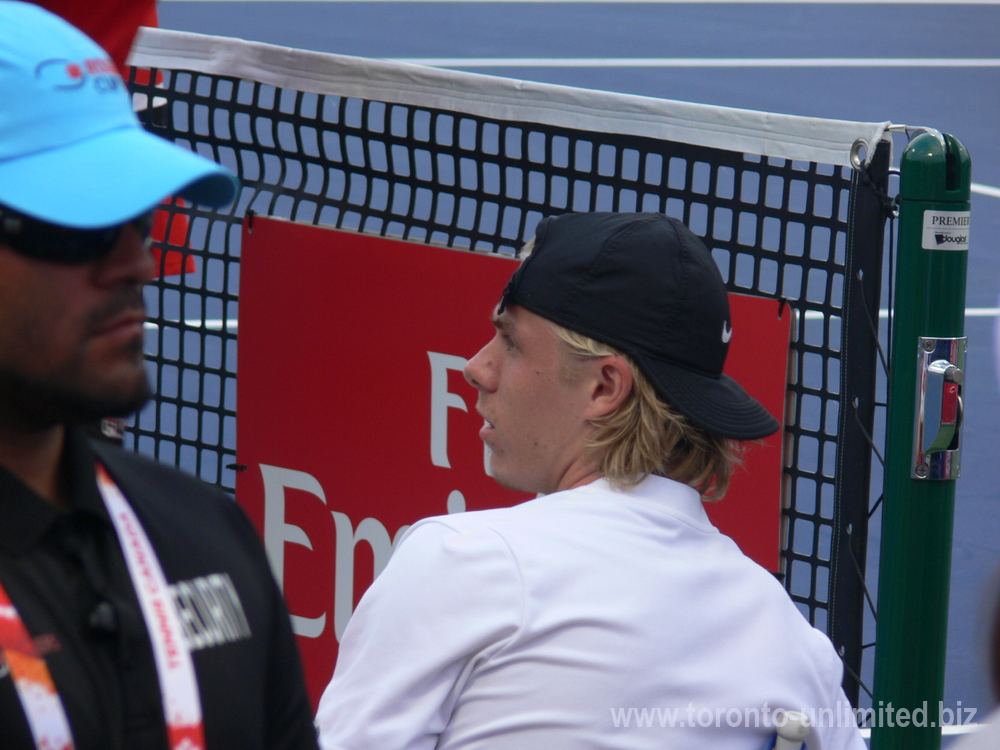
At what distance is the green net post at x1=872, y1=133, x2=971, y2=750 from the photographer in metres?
2.33

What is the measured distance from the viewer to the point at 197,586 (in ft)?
4.11

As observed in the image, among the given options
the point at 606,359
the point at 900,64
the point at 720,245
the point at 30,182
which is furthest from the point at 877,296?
the point at 900,64

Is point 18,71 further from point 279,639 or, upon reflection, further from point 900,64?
point 900,64

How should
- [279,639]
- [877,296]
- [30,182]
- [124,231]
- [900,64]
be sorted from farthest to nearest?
[900,64] < [877,296] < [279,639] < [124,231] < [30,182]

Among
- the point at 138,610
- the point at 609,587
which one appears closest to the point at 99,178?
the point at 138,610

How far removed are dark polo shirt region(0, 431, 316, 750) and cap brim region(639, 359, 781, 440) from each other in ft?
2.53

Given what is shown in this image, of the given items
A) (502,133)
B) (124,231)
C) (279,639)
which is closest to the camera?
(124,231)

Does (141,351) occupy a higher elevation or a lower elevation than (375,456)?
higher

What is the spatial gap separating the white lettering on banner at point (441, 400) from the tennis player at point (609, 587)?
0.69m

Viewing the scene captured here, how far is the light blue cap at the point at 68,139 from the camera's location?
1.13 metres

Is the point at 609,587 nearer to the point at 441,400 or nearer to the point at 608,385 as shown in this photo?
the point at 608,385

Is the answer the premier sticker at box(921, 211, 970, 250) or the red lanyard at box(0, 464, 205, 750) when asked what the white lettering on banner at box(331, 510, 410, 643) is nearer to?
the premier sticker at box(921, 211, 970, 250)

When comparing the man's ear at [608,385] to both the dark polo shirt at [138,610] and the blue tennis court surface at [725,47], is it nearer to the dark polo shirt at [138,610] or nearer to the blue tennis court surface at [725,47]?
the dark polo shirt at [138,610]

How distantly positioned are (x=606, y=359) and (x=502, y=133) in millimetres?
946
